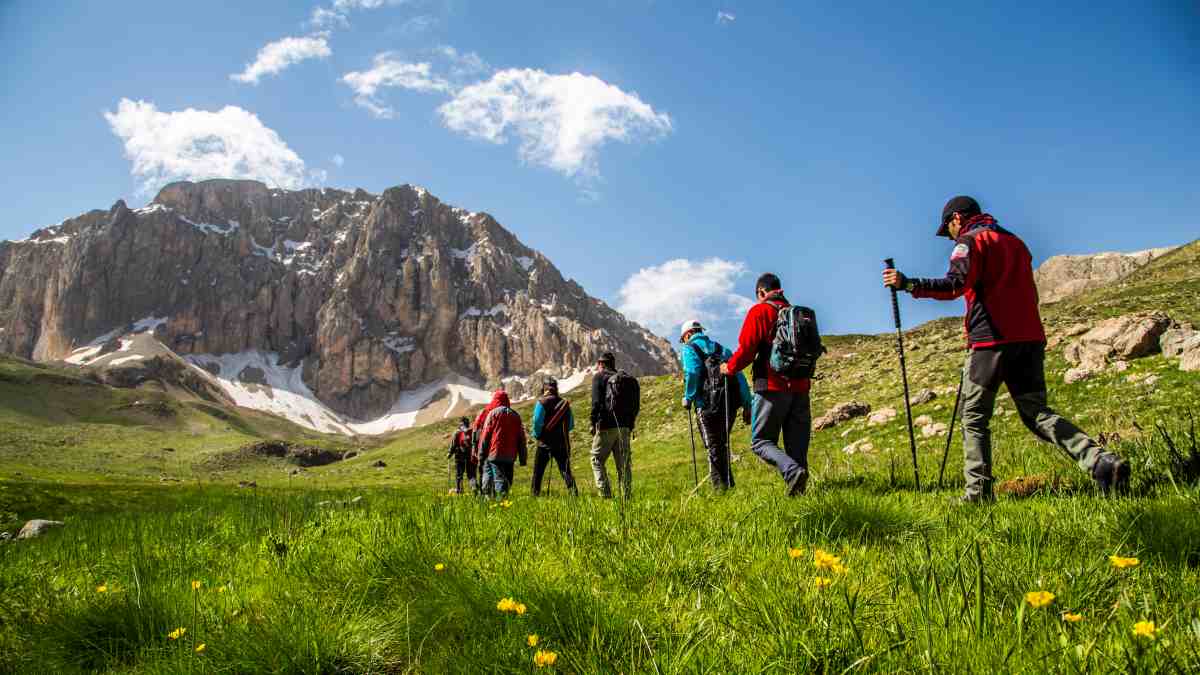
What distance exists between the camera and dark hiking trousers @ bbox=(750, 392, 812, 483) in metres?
8.66

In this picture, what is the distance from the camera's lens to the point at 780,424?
8.86m

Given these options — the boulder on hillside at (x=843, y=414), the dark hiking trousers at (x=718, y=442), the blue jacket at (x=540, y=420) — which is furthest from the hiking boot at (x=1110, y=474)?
the boulder on hillside at (x=843, y=414)

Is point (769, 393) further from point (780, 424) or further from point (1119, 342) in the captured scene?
point (1119, 342)

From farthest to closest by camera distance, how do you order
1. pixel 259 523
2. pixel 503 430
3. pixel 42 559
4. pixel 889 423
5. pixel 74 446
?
pixel 74 446 → pixel 889 423 → pixel 503 430 → pixel 259 523 → pixel 42 559

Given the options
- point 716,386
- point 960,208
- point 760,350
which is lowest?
point 716,386

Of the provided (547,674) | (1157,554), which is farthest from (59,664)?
(1157,554)

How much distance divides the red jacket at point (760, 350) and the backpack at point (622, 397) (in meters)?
4.36

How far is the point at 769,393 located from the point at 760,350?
0.67 metres

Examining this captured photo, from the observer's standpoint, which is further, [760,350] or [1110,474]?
[760,350]

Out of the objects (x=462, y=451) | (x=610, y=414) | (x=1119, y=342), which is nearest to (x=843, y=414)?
(x=1119, y=342)

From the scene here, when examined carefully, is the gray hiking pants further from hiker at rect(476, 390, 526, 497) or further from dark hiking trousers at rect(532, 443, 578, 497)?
hiker at rect(476, 390, 526, 497)

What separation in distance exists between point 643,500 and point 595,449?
269 inches

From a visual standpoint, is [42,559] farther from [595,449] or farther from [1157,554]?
[595,449]

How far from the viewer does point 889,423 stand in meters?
23.7
